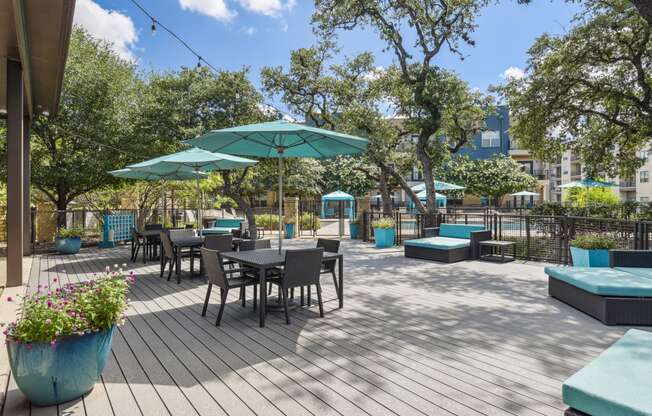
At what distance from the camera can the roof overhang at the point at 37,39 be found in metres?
4.42

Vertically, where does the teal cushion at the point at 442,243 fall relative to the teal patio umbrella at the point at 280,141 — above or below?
below

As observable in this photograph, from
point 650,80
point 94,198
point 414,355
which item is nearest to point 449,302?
point 414,355

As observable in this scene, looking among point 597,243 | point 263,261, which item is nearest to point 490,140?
point 597,243

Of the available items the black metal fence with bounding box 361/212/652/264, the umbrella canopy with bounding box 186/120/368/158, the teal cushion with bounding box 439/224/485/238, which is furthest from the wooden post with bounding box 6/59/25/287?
the black metal fence with bounding box 361/212/652/264

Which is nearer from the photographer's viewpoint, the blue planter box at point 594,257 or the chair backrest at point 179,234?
the blue planter box at point 594,257

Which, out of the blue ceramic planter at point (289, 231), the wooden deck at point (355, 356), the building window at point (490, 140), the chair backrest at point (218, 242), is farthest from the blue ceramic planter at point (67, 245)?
the building window at point (490, 140)

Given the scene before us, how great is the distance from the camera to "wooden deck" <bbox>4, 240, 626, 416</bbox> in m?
2.68

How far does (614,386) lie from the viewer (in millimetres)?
2008

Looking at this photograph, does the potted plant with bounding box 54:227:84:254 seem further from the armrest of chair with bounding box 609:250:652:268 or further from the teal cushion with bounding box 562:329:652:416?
the armrest of chair with bounding box 609:250:652:268

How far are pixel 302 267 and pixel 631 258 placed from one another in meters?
4.63

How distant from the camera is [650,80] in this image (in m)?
11.1

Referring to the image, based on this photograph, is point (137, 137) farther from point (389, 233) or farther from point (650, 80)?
point (650, 80)

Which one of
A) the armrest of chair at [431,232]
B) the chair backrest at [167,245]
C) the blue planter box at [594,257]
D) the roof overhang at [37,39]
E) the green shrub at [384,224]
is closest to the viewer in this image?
the roof overhang at [37,39]

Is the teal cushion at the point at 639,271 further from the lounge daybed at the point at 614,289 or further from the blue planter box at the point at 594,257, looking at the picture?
the blue planter box at the point at 594,257
